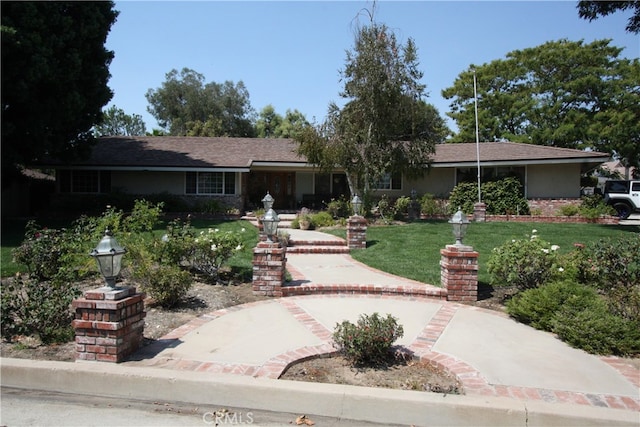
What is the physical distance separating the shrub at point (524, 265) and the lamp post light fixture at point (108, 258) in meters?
5.44

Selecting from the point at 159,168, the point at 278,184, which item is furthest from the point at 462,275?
the point at 278,184

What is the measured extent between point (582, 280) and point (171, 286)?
21.7 feet

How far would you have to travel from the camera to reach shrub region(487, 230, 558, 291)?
21.6ft

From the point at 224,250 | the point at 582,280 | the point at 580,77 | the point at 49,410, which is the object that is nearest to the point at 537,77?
the point at 580,77

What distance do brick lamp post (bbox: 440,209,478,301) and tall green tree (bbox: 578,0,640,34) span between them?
11.8m

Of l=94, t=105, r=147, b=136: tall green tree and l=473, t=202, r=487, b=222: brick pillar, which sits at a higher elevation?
l=94, t=105, r=147, b=136: tall green tree

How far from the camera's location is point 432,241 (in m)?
12.1

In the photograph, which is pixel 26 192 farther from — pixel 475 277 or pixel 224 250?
pixel 475 277

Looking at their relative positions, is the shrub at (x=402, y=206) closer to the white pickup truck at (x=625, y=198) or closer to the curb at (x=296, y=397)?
the white pickup truck at (x=625, y=198)

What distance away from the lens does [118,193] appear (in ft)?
62.3

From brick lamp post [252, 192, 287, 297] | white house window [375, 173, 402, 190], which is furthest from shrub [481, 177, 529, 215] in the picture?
brick lamp post [252, 192, 287, 297]

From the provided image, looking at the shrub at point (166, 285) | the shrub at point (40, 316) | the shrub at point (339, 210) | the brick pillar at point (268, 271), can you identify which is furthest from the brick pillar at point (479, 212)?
the shrub at point (40, 316)

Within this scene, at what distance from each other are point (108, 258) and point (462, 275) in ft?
17.2

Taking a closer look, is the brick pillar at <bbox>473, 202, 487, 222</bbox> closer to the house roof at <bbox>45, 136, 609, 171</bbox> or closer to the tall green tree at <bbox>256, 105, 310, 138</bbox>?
the house roof at <bbox>45, 136, 609, 171</bbox>
